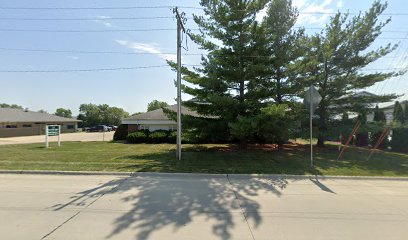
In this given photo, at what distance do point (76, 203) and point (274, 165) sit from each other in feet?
25.7

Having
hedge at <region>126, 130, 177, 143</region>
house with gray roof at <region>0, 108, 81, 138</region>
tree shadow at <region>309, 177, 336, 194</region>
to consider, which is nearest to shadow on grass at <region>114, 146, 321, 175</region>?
tree shadow at <region>309, 177, 336, 194</region>

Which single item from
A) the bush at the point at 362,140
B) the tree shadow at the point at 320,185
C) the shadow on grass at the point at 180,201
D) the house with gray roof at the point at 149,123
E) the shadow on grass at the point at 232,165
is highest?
the house with gray roof at the point at 149,123

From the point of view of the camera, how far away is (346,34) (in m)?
17.8

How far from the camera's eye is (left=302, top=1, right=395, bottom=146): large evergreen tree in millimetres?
17672

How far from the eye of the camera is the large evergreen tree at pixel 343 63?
17.7 meters

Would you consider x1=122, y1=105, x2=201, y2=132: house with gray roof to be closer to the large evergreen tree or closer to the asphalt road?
the large evergreen tree

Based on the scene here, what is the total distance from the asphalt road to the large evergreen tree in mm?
9836

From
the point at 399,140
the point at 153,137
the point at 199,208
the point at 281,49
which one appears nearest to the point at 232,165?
the point at 199,208

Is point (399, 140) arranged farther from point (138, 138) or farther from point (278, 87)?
point (138, 138)

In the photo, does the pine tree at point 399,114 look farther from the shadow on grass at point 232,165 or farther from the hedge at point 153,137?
the hedge at point 153,137

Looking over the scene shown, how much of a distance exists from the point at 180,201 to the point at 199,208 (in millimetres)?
673

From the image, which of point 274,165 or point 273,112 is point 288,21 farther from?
point 274,165

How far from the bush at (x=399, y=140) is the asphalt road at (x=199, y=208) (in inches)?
462

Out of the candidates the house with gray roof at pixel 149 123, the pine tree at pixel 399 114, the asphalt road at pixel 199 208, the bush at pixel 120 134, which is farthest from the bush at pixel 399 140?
the bush at pixel 120 134
